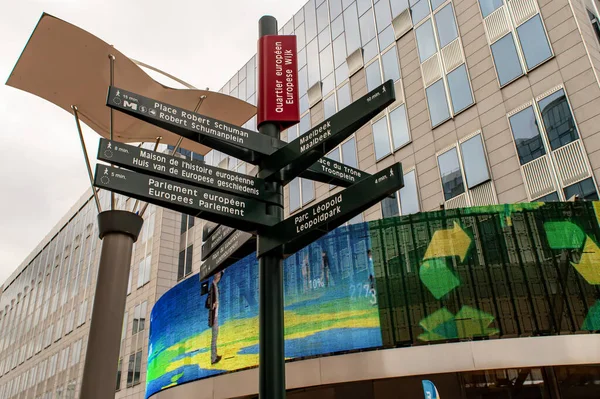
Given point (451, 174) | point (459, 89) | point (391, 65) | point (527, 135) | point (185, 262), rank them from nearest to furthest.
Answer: point (527, 135)
point (451, 174)
point (459, 89)
point (391, 65)
point (185, 262)

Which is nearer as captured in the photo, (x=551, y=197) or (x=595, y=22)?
(x=551, y=197)

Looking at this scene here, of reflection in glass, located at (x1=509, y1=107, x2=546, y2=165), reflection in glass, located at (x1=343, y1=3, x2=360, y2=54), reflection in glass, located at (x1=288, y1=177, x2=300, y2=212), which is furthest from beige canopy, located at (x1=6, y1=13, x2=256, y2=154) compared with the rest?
reflection in glass, located at (x1=343, y1=3, x2=360, y2=54)

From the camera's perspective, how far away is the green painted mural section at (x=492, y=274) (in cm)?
1415

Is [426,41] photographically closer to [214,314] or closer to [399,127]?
[399,127]

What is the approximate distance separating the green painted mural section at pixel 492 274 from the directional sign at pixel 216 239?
8981mm

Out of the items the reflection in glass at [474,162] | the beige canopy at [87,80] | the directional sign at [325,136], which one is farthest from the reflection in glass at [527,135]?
the directional sign at [325,136]

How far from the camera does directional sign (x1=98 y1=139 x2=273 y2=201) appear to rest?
616 centimetres

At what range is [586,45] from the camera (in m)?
18.4

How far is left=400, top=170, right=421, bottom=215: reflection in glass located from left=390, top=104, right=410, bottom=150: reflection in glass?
158cm

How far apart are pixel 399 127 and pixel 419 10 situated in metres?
5.60

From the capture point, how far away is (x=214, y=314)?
19.6 meters

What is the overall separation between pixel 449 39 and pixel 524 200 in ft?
27.7

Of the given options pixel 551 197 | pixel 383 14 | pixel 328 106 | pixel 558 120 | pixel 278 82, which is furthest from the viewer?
pixel 328 106

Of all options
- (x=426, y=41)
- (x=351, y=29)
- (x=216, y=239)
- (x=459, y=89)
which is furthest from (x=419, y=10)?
(x=216, y=239)
